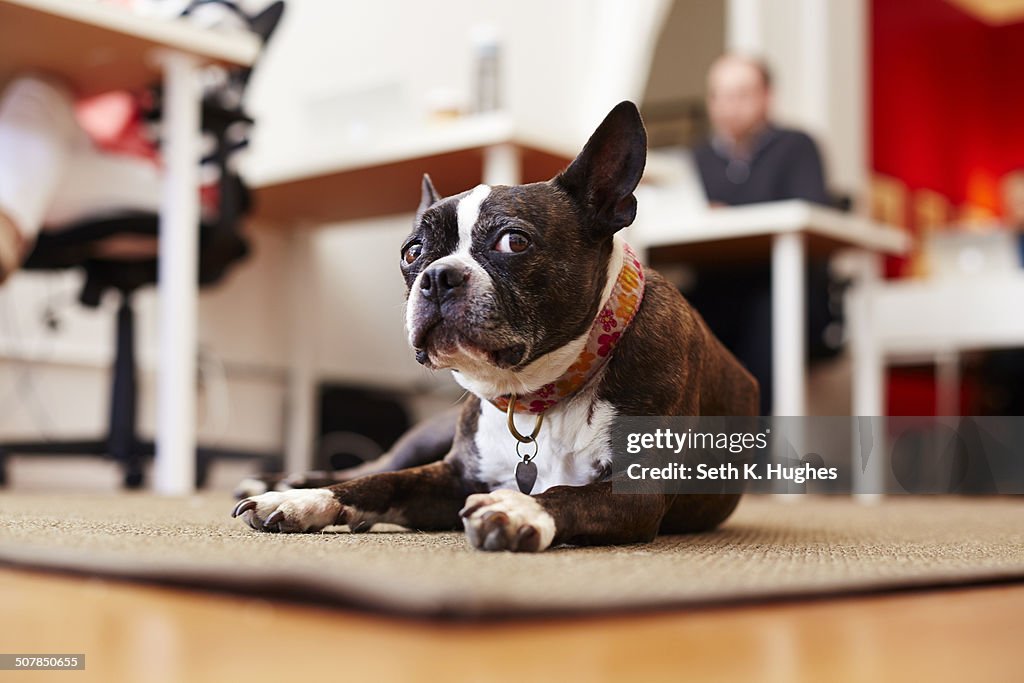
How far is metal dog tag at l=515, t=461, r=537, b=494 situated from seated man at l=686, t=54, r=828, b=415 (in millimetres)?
2301

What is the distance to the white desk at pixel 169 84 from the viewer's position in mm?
2287

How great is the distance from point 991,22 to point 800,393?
656cm

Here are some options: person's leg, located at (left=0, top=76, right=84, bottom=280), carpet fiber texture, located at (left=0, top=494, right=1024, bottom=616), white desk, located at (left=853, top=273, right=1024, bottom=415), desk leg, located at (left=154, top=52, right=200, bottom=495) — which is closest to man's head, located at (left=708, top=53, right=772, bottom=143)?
white desk, located at (left=853, top=273, right=1024, bottom=415)

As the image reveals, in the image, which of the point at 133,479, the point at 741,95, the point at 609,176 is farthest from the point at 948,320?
the point at 609,176

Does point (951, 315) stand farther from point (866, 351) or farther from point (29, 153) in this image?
point (29, 153)

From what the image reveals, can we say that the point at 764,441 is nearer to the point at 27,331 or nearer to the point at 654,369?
the point at 654,369

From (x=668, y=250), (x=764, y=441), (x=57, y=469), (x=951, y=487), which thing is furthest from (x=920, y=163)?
(x=764, y=441)

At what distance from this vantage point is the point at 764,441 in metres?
1.66

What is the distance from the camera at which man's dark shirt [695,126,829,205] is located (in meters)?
3.94

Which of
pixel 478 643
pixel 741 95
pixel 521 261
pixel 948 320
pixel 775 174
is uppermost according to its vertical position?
pixel 741 95

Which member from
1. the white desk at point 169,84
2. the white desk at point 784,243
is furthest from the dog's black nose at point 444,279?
the white desk at point 784,243

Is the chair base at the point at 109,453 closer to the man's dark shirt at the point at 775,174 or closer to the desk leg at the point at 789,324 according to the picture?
the desk leg at the point at 789,324

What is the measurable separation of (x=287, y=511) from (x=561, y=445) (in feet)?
1.05

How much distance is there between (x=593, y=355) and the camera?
51.7 inches
